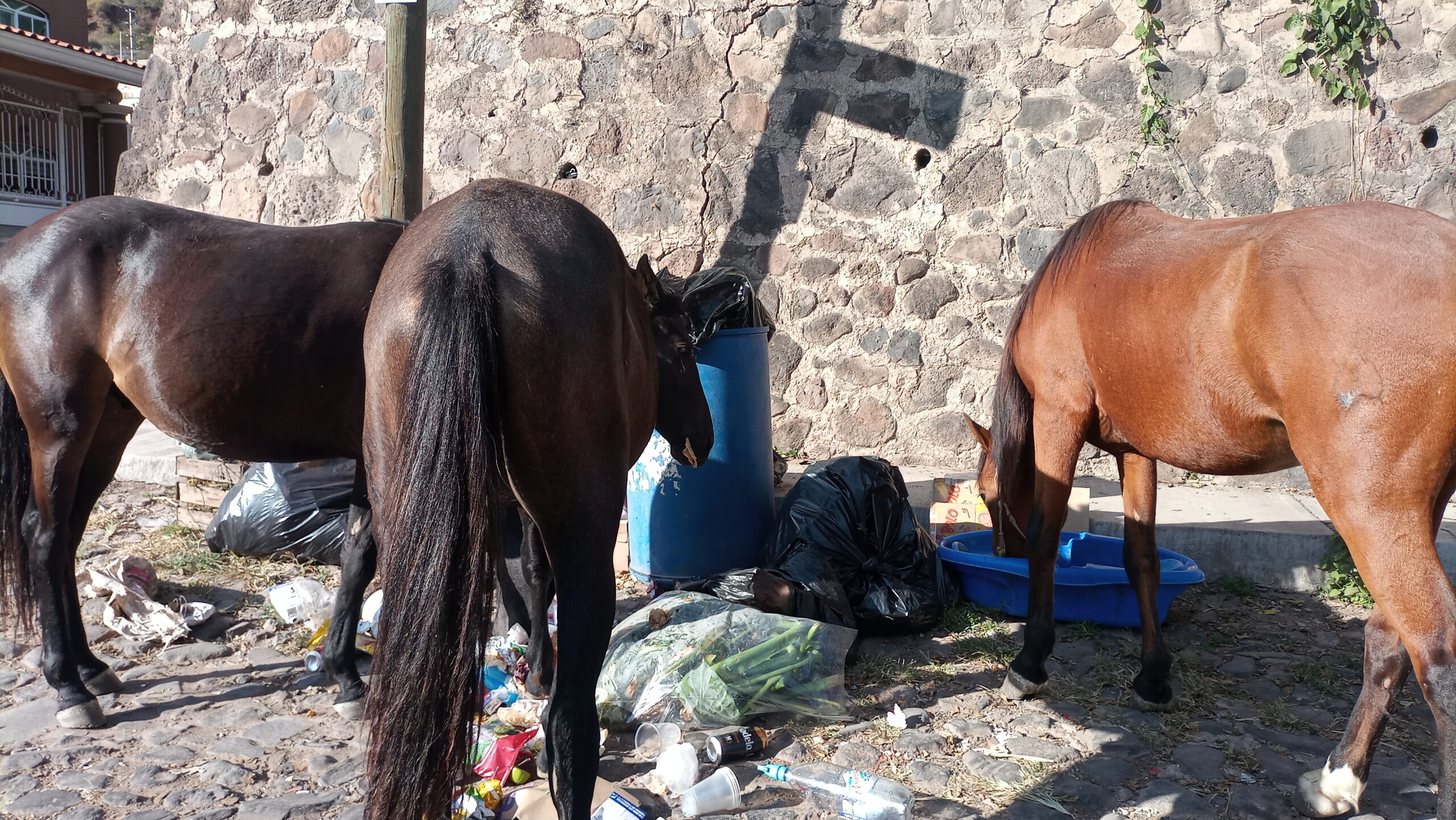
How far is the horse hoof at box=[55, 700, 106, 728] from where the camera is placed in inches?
116

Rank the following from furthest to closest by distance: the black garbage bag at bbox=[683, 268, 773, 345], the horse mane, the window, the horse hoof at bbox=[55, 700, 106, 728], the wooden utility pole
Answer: the window
the wooden utility pole
the black garbage bag at bbox=[683, 268, 773, 345]
the horse mane
the horse hoof at bbox=[55, 700, 106, 728]

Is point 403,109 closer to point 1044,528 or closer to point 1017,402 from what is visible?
point 1017,402

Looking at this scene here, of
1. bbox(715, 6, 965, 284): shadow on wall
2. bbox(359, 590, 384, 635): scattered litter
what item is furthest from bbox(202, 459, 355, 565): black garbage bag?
bbox(715, 6, 965, 284): shadow on wall

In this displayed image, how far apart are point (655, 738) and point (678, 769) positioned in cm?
28

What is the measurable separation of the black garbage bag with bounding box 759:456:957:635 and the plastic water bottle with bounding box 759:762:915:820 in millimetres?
1065

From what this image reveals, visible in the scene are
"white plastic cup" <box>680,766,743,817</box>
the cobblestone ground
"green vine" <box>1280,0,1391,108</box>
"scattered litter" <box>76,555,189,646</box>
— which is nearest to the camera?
"white plastic cup" <box>680,766,743,817</box>

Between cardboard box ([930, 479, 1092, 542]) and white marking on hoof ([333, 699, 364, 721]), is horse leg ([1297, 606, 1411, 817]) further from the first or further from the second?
white marking on hoof ([333, 699, 364, 721])

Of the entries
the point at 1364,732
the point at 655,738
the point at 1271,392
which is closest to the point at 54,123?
the point at 655,738

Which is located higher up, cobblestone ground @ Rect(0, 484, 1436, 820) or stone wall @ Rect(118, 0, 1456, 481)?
stone wall @ Rect(118, 0, 1456, 481)

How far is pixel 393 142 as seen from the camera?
439cm

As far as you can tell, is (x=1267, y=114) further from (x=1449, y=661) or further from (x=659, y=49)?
(x=1449, y=661)

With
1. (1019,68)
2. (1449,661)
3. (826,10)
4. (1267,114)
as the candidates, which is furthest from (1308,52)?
(1449,661)

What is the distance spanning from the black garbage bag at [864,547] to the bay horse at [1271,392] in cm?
58

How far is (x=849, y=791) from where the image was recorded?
255 cm
